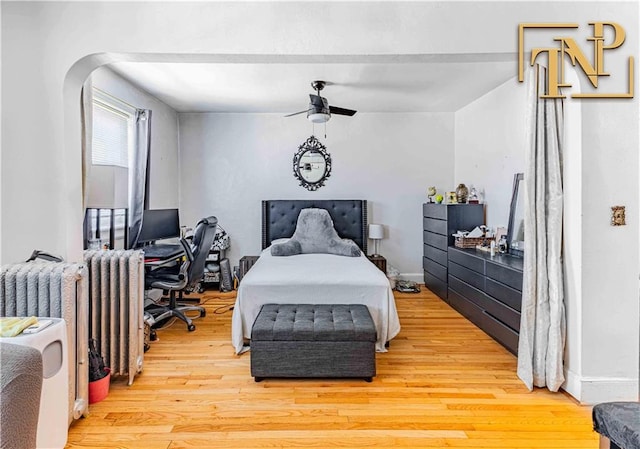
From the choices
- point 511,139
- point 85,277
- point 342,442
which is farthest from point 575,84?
point 85,277

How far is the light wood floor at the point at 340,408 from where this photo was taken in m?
1.91

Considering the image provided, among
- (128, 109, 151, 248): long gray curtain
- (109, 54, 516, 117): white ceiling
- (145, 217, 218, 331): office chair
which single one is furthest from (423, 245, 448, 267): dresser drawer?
(128, 109, 151, 248): long gray curtain

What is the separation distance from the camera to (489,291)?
3.29 m

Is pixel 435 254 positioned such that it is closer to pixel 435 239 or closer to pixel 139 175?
pixel 435 239

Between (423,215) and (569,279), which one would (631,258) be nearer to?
(569,279)

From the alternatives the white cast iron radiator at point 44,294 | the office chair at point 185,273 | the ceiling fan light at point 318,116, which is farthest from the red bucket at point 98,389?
the ceiling fan light at point 318,116

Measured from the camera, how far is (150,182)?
437 cm

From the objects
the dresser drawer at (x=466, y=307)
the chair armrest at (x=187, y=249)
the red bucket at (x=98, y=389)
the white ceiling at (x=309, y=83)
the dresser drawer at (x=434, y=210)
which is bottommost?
the red bucket at (x=98, y=389)

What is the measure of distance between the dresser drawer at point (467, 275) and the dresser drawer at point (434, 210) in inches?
24.5

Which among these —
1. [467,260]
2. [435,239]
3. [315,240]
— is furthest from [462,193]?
[315,240]

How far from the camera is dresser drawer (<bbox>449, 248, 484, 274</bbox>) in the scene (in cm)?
351

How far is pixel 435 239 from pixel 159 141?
12.4 ft

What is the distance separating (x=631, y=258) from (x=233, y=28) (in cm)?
279

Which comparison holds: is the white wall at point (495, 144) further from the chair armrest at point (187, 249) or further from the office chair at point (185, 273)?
the chair armrest at point (187, 249)
